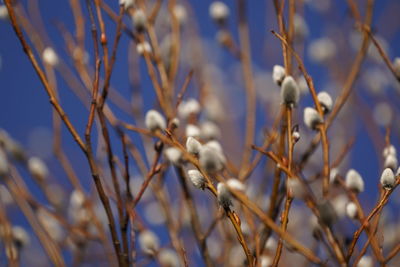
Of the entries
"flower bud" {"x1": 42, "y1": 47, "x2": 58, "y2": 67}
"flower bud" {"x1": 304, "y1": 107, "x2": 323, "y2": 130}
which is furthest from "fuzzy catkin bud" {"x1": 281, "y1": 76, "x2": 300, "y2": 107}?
"flower bud" {"x1": 42, "y1": 47, "x2": 58, "y2": 67}

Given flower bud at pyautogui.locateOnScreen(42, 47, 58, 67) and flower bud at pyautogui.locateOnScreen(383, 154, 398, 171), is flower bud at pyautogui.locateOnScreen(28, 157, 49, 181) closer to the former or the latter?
flower bud at pyautogui.locateOnScreen(42, 47, 58, 67)

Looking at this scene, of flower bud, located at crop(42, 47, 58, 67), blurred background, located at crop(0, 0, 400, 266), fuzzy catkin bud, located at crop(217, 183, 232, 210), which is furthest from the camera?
blurred background, located at crop(0, 0, 400, 266)

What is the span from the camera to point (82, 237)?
145 cm

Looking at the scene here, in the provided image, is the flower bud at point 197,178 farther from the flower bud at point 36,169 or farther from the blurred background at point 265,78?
the flower bud at point 36,169

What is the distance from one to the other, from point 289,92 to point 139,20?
20.3 inches

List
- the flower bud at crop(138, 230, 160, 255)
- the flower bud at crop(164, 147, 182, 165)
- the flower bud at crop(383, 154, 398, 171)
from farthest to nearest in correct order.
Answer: the flower bud at crop(138, 230, 160, 255), the flower bud at crop(164, 147, 182, 165), the flower bud at crop(383, 154, 398, 171)

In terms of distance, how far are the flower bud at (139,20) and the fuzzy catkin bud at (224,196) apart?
60 centimetres

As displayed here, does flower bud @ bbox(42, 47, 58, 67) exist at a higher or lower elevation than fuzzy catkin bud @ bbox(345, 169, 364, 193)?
higher

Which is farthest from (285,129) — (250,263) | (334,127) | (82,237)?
(334,127)

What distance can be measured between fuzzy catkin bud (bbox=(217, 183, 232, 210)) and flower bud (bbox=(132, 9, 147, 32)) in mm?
600

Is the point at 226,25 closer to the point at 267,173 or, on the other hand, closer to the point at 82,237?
the point at 267,173

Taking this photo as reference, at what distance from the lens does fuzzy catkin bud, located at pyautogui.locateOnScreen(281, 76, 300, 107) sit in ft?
3.03

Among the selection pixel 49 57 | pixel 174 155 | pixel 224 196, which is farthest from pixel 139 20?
pixel 224 196

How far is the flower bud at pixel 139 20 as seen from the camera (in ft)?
4.14
